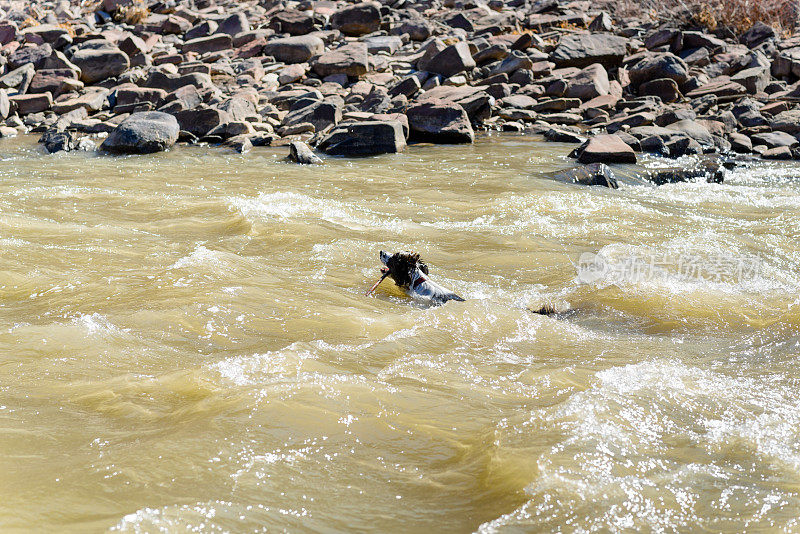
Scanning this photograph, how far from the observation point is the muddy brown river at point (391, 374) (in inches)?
72.9

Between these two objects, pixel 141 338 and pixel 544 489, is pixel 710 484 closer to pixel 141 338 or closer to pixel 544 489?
pixel 544 489

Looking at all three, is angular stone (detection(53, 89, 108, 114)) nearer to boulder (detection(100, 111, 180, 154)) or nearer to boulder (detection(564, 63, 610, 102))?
boulder (detection(100, 111, 180, 154))

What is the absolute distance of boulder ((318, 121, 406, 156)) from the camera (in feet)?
31.4

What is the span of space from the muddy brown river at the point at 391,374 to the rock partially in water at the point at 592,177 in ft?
4.66

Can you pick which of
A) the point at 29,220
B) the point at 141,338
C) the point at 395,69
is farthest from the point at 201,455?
the point at 395,69

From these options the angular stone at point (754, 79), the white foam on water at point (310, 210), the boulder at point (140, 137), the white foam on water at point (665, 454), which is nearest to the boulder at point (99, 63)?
the boulder at point (140, 137)

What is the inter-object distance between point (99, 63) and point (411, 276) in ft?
42.7

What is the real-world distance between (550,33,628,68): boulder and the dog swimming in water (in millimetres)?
11151

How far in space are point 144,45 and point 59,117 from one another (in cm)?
455

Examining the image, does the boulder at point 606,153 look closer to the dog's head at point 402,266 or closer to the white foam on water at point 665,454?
the dog's head at point 402,266

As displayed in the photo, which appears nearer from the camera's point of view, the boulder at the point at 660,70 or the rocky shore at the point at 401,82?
the rocky shore at the point at 401,82

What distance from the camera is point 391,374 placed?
275 cm

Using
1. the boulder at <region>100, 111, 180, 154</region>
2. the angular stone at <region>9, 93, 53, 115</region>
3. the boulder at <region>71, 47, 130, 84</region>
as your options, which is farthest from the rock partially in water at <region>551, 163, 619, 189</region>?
the boulder at <region>71, 47, 130, 84</region>

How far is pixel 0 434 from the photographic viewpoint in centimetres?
214
